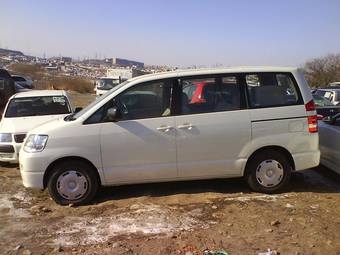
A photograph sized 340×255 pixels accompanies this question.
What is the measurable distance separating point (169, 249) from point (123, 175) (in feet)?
6.74

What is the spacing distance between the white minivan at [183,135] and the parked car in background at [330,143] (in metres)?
0.77

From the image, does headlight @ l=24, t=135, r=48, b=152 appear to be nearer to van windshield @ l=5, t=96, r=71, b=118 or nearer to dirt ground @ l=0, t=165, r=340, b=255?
dirt ground @ l=0, t=165, r=340, b=255

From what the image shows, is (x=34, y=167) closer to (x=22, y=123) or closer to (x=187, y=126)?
(x=187, y=126)

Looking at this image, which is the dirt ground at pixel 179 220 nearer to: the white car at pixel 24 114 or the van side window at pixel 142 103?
the van side window at pixel 142 103

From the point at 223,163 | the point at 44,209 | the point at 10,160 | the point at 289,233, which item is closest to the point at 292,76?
the point at 223,163

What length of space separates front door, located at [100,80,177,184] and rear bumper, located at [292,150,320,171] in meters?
1.87

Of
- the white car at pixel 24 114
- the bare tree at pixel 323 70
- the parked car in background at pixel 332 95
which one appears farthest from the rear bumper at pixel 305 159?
Result: the bare tree at pixel 323 70

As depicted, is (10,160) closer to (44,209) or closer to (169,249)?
(44,209)

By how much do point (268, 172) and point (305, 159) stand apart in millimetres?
609

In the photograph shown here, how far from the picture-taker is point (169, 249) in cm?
487

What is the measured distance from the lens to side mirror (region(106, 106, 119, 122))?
6520 millimetres

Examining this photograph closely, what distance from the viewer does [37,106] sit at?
10.6 meters

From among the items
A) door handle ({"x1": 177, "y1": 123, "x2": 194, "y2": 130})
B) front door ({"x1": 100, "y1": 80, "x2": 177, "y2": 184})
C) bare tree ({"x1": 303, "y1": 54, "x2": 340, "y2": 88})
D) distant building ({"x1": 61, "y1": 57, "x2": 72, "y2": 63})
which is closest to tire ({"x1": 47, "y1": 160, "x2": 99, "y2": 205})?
front door ({"x1": 100, "y1": 80, "x2": 177, "y2": 184})

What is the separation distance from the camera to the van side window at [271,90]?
6930 mm
